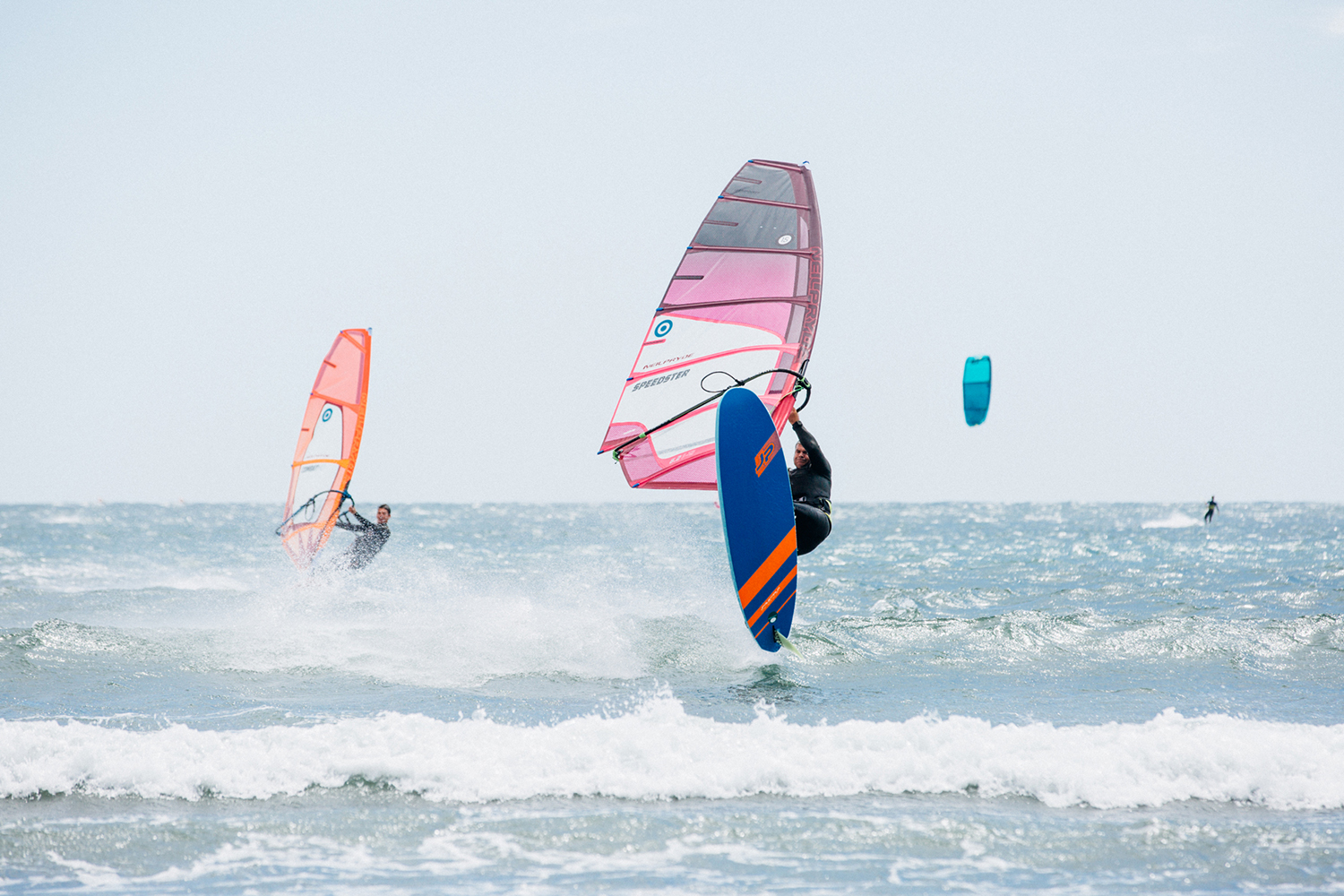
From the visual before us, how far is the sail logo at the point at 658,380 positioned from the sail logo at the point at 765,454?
1260 mm

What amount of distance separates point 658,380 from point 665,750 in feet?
11.0

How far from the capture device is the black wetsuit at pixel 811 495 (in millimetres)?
7598

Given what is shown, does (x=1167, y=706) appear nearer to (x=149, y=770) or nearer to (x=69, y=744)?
(x=149, y=770)

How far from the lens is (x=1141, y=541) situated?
3247 centimetres

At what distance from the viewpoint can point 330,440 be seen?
12828 millimetres

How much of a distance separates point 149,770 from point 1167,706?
6691 millimetres

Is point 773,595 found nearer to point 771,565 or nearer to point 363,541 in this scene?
point 771,565

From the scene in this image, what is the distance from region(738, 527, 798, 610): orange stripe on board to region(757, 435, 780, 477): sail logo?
0.53m

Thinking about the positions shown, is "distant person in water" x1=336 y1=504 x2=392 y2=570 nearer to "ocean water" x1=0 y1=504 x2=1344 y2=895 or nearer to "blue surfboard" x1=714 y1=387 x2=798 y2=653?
"ocean water" x1=0 y1=504 x2=1344 y2=895

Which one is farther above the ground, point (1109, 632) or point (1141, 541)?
point (1109, 632)

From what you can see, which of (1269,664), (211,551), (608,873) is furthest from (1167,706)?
(211,551)

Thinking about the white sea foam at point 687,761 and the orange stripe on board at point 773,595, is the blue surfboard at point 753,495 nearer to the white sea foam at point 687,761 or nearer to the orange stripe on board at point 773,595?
the orange stripe on board at point 773,595

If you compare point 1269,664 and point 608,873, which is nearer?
point 608,873

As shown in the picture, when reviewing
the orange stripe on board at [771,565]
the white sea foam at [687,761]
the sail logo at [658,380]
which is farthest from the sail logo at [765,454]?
the white sea foam at [687,761]
